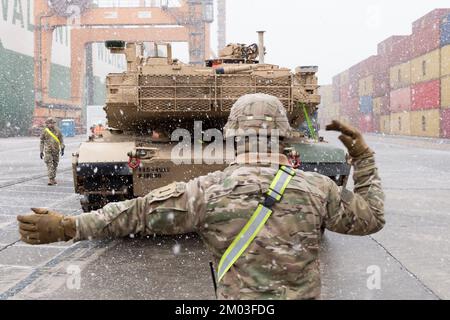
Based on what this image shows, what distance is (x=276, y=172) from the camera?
96.4 inches

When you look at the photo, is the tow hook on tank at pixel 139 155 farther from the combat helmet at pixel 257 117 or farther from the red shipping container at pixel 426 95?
the red shipping container at pixel 426 95

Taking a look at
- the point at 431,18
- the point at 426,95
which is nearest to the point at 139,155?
the point at 426,95

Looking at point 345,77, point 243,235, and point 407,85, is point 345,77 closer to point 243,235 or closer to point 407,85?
point 407,85

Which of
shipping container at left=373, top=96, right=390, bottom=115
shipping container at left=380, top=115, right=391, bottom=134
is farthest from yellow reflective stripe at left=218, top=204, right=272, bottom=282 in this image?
shipping container at left=380, top=115, right=391, bottom=134

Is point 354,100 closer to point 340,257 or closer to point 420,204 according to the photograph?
point 420,204

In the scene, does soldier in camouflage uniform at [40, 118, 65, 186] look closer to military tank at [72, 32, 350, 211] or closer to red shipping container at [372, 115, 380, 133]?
military tank at [72, 32, 350, 211]

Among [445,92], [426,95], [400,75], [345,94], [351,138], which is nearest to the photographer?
[351,138]

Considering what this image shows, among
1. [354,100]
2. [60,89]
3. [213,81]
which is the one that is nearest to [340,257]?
[213,81]

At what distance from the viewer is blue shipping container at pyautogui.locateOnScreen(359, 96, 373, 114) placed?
72938 mm

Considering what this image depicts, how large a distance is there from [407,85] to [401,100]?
213cm

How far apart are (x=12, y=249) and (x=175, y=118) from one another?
114 inches

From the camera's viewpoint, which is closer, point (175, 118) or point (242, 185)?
point (242, 185)

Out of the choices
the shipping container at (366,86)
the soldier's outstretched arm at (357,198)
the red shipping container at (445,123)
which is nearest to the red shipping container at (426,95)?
the red shipping container at (445,123)

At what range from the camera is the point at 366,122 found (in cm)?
7638
